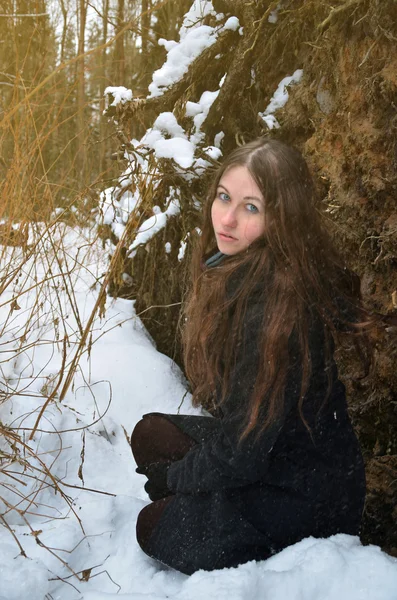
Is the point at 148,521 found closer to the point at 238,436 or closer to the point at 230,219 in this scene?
the point at 238,436

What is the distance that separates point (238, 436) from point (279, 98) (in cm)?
188

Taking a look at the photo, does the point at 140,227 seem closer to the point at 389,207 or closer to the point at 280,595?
the point at 389,207

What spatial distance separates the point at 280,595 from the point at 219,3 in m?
2.74

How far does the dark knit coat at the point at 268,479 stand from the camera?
1.52m

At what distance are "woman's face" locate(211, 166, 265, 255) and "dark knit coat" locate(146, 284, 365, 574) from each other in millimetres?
232

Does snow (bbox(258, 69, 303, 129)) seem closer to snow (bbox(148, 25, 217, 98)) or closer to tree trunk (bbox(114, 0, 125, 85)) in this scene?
snow (bbox(148, 25, 217, 98))

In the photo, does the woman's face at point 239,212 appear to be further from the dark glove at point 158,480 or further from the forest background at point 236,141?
the dark glove at point 158,480

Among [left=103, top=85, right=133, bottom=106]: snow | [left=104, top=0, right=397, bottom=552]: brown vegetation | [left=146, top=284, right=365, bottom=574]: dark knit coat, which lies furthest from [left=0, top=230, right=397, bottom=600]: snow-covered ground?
[left=103, top=85, right=133, bottom=106]: snow

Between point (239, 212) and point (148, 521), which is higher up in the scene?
point (239, 212)

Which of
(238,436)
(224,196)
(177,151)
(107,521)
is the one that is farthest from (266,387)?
(177,151)

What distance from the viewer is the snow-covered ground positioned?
59.1 inches

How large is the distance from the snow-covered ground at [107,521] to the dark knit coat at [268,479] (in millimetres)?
56

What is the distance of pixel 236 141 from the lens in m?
2.96

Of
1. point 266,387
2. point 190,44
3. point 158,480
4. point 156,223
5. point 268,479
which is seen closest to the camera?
point 266,387
